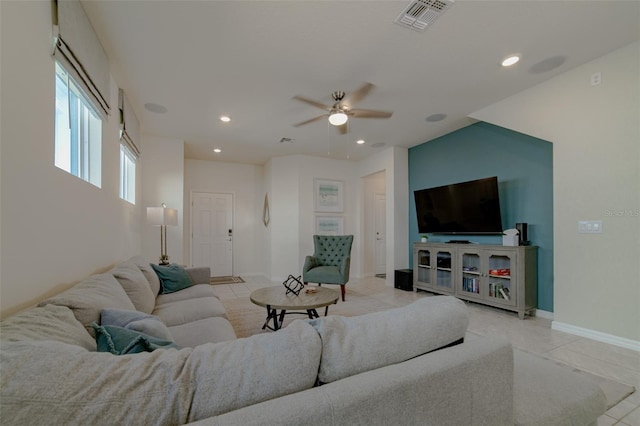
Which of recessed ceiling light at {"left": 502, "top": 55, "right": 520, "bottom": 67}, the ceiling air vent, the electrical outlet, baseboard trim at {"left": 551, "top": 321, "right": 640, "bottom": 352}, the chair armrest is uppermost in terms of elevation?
the ceiling air vent

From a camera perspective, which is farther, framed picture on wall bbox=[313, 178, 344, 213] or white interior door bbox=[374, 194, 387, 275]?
white interior door bbox=[374, 194, 387, 275]

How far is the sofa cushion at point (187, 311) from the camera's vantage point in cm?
204

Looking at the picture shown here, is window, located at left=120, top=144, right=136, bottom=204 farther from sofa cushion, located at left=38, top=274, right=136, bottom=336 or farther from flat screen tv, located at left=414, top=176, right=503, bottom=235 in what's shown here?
flat screen tv, located at left=414, top=176, right=503, bottom=235

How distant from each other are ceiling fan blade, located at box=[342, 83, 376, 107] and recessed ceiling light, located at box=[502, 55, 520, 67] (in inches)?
49.3

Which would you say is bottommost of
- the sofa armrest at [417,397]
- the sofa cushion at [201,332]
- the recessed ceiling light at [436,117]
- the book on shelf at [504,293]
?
the book on shelf at [504,293]

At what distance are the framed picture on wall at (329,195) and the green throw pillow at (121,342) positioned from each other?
5.00 metres

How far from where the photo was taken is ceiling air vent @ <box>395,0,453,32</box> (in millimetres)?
1939

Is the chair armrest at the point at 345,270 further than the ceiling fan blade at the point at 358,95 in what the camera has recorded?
Yes

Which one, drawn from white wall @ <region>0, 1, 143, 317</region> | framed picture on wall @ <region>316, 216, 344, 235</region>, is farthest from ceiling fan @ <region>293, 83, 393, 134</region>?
framed picture on wall @ <region>316, 216, 344, 235</region>

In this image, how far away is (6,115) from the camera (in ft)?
3.80

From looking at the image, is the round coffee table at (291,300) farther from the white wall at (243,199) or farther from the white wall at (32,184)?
the white wall at (243,199)

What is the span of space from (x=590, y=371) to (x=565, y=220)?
1499mm

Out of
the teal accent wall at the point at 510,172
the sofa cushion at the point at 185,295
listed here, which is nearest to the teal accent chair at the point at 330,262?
the teal accent wall at the point at 510,172

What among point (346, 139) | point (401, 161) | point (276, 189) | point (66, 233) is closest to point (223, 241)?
point (276, 189)
